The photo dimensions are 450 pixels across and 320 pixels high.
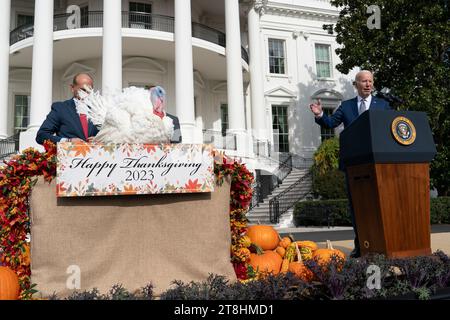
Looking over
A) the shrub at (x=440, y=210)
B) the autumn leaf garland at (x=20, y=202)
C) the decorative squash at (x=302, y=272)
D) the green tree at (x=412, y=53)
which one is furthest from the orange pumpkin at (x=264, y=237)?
the shrub at (x=440, y=210)

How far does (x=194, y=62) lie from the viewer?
20.5 meters

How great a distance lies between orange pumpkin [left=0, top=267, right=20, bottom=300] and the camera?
2764 mm

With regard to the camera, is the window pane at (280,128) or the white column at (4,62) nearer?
the white column at (4,62)

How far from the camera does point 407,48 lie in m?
15.1

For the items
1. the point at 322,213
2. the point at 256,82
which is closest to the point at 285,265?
the point at 322,213

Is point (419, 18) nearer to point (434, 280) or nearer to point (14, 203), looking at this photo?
point (434, 280)

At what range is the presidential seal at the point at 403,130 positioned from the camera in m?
3.47

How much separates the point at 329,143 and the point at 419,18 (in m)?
6.22

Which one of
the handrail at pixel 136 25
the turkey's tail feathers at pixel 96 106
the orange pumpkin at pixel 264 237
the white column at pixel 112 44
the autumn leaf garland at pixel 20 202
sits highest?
the handrail at pixel 136 25

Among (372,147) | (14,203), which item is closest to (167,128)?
(14,203)

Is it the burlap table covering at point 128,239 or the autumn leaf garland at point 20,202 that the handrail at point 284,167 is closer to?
the burlap table covering at point 128,239

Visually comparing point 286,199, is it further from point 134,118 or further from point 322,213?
point 134,118

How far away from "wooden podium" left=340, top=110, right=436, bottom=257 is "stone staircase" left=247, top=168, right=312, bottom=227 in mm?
11399

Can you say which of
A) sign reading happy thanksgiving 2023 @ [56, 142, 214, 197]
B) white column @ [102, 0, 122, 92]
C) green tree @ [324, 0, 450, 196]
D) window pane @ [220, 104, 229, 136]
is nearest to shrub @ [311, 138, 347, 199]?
green tree @ [324, 0, 450, 196]
